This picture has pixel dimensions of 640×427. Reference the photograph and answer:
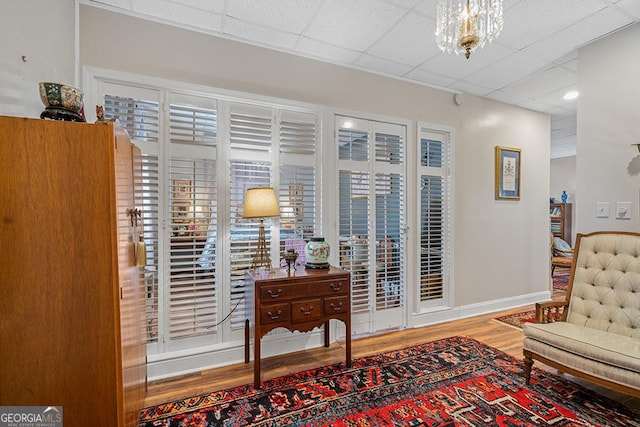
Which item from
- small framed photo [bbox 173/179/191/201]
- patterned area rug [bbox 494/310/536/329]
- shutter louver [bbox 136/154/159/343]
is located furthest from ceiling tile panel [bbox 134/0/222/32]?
patterned area rug [bbox 494/310/536/329]

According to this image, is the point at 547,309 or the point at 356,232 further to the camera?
the point at 356,232

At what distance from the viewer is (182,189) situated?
2340 mm

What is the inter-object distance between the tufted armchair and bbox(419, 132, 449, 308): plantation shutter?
1.19 m

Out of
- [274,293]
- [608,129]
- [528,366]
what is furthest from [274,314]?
[608,129]

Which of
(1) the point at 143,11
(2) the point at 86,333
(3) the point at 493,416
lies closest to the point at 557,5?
(3) the point at 493,416

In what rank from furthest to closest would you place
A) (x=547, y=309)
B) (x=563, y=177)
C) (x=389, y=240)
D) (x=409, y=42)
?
1. (x=563, y=177)
2. (x=389, y=240)
3. (x=409, y=42)
4. (x=547, y=309)

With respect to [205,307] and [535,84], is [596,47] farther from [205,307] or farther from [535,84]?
[205,307]

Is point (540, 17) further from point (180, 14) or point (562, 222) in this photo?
point (562, 222)

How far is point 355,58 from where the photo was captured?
2.82m

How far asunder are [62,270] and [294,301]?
148cm

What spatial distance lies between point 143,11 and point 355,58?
1.80 meters

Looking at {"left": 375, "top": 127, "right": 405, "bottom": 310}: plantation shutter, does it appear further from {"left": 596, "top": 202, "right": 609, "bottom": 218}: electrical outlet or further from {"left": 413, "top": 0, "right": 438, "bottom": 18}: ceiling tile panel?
{"left": 596, "top": 202, "right": 609, "bottom": 218}: electrical outlet

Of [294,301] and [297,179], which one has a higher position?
[297,179]
